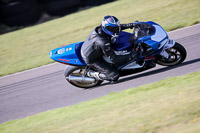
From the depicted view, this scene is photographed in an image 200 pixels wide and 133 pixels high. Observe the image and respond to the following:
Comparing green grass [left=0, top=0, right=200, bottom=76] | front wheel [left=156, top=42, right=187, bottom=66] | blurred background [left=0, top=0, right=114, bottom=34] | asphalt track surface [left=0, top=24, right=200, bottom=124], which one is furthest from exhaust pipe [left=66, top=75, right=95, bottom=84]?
blurred background [left=0, top=0, right=114, bottom=34]

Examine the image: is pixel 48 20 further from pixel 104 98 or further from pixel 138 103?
pixel 138 103

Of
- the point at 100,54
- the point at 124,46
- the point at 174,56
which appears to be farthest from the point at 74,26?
the point at 174,56

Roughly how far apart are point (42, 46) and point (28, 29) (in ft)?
11.1

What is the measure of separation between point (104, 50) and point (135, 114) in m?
2.00

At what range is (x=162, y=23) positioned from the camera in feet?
35.4

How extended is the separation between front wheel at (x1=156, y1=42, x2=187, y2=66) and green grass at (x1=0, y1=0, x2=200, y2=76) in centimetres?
371

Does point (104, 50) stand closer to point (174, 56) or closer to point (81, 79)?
point (81, 79)

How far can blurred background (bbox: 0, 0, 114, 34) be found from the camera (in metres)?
14.9

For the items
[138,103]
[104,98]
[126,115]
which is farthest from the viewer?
[104,98]

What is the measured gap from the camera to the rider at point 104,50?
603cm

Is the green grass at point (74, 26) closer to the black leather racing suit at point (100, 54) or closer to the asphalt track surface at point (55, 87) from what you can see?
the asphalt track surface at point (55, 87)

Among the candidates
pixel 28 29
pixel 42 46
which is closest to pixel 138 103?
pixel 42 46

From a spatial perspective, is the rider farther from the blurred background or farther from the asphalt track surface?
the blurred background

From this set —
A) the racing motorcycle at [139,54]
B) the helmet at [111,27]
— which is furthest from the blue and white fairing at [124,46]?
the helmet at [111,27]
